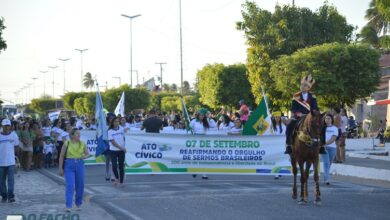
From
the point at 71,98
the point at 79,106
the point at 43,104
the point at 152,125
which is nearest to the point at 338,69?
the point at 152,125

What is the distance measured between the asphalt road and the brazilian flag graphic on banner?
4.63ft

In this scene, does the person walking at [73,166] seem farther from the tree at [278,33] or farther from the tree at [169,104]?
the tree at [169,104]

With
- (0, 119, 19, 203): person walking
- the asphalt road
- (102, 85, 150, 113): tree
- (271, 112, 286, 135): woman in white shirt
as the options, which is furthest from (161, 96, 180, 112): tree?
(0, 119, 19, 203): person walking

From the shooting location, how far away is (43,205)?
46.6ft

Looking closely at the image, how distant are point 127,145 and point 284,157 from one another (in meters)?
4.55

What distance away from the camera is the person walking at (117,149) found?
1794 cm

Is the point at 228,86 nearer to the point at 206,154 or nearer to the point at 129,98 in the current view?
the point at 129,98

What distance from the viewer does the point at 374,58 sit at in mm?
39844

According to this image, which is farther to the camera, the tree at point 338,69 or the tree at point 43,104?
the tree at point 43,104

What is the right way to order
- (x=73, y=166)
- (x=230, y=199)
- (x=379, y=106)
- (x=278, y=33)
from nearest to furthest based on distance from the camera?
(x=73, y=166) → (x=230, y=199) → (x=278, y=33) → (x=379, y=106)

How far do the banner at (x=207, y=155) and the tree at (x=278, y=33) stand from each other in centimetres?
2631

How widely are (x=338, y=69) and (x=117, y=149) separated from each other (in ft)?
79.1

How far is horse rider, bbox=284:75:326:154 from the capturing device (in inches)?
582

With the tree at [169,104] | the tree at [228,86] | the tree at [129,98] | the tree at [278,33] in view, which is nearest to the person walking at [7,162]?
the tree at [278,33]
